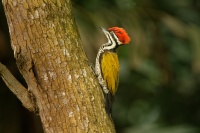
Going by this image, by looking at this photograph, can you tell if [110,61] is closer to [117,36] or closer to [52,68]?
[117,36]

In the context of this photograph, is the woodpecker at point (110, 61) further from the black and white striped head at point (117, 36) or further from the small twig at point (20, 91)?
the small twig at point (20, 91)

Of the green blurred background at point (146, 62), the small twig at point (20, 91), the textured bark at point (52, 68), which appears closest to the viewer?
the textured bark at point (52, 68)

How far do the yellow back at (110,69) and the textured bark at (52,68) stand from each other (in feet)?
2.33

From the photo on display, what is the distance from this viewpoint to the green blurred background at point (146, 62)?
625 centimetres

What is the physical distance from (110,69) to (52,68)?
36.8 inches

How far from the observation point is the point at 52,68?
3494 millimetres

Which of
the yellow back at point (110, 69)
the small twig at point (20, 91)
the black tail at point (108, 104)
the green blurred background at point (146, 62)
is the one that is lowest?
the green blurred background at point (146, 62)

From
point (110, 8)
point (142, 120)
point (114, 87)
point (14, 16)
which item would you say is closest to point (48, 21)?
point (14, 16)

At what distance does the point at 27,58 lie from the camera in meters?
3.51

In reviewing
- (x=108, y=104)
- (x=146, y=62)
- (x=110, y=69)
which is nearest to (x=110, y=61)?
(x=110, y=69)

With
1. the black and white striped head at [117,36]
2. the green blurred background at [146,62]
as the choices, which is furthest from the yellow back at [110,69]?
the green blurred background at [146,62]

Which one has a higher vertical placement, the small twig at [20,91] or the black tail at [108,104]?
the small twig at [20,91]

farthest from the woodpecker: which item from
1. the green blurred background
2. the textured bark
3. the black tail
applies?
the green blurred background

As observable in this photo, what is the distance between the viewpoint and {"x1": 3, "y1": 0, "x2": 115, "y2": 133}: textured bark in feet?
11.4
